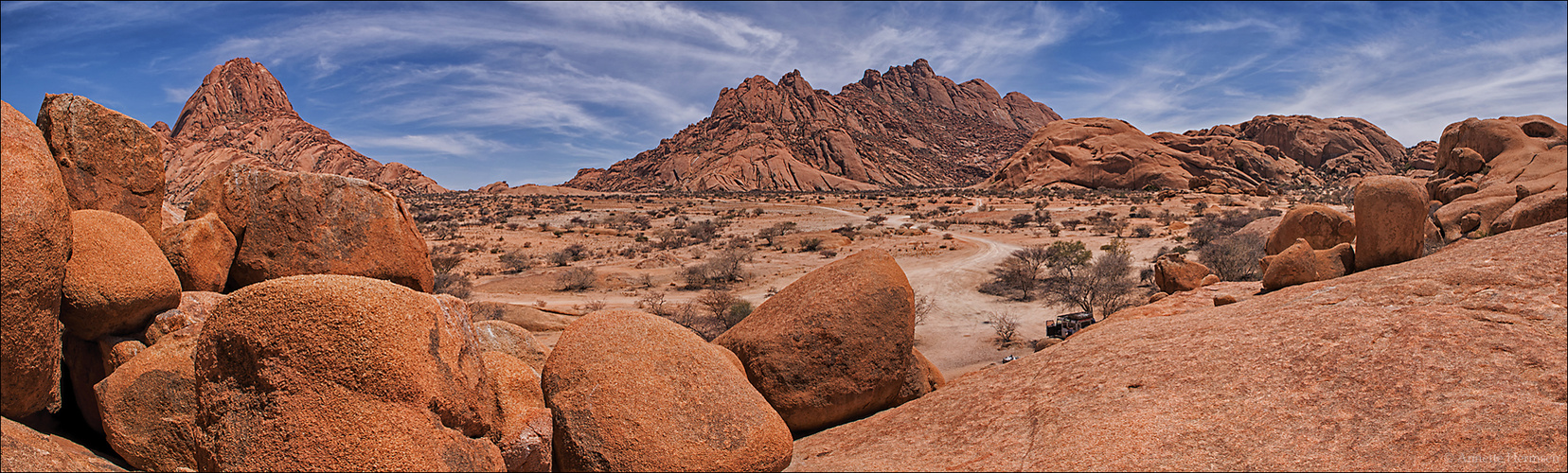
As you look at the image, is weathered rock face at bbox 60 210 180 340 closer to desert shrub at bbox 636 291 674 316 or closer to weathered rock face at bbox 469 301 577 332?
weathered rock face at bbox 469 301 577 332

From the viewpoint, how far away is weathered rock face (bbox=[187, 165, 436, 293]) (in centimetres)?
515

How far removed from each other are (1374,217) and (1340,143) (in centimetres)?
9996

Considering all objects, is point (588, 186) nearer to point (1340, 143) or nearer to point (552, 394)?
point (1340, 143)

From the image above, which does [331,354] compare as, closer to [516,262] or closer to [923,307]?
[923,307]

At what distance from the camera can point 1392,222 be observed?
8711mm

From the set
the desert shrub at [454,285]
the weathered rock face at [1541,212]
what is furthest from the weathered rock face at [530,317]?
the weathered rock face at [1541,212]

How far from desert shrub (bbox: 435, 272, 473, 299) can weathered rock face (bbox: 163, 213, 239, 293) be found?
11356 mm

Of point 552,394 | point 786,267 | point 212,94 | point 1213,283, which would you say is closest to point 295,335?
point 552,394

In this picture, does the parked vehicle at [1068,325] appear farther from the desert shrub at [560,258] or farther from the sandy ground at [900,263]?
the desert shrub at [560,258]

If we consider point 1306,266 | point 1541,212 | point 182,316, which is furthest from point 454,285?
point 1541,212

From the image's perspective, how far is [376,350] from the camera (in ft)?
10.0

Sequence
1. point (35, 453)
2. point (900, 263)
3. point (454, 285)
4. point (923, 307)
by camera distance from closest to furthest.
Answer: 1. point (35, 453)
2. point (923, 307)
3. point (454, 285)
4. point (900, 263)

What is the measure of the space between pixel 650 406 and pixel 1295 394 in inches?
168

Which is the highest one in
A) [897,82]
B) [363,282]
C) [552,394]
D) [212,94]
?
[897,82]
